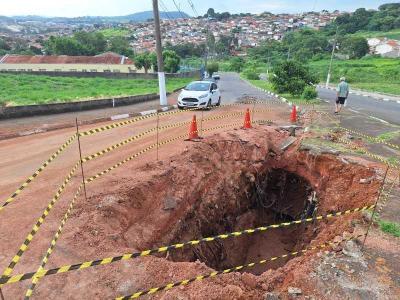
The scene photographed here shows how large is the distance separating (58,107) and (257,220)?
1083 centimetres

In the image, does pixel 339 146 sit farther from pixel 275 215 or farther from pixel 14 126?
pixel 14 126

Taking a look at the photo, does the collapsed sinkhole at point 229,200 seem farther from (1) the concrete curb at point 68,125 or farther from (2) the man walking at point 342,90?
(1) the concrete curb at point 68,125

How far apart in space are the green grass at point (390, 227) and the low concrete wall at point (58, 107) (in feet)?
46.0

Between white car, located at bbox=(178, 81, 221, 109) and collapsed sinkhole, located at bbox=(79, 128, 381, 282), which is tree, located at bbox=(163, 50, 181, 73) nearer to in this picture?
white car, located at bbox=(178, 81, 221, 109)

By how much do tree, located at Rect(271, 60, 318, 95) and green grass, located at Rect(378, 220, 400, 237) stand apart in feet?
57.2

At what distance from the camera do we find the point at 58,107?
614 inches

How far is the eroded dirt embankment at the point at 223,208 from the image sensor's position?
4.90 m

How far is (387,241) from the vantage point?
5.61 m

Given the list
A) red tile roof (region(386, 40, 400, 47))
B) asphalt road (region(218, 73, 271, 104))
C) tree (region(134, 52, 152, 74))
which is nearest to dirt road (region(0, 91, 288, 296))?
asphalt road (region(218, 73, 271, 104))

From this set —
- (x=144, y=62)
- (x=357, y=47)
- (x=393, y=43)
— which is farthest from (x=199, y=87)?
(x=393, y=43)

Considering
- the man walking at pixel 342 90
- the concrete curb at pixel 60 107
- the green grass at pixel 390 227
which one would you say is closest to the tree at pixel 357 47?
the man walking at pixel 342 90

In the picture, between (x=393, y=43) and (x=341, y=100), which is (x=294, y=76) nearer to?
(x=341, y=100)

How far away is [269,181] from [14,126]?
10.0 meters

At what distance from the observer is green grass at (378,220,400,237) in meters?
5.82
